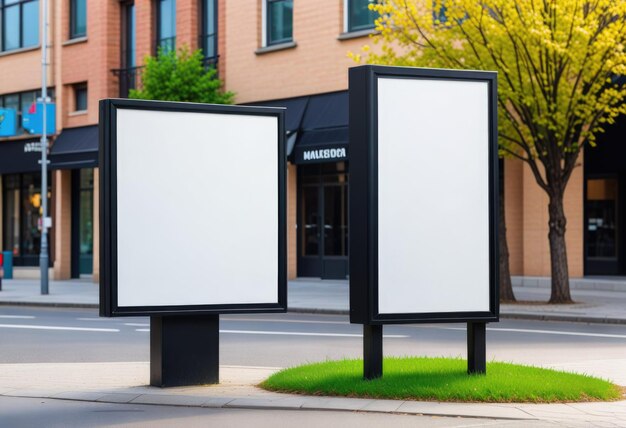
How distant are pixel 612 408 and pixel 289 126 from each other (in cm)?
2242

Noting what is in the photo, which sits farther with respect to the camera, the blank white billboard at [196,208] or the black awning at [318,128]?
the black awning at [318,128]

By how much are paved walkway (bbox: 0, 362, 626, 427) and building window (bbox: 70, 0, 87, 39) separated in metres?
26.6

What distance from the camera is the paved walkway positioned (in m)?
8.64

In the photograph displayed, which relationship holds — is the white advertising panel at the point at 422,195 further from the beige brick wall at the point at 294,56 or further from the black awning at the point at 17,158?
the black awning at the point at 17,158

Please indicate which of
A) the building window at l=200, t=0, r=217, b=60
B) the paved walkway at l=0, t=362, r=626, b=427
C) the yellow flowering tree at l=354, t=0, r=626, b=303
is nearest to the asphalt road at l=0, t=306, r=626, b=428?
the paved walkway at l=0, t=362, r=626, b=427

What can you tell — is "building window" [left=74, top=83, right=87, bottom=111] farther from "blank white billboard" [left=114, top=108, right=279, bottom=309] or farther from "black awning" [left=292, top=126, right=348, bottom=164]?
"blank white billboard" [left=114, top=108, right=279, bottom=309]

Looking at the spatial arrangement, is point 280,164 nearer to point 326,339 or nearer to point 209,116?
point 209,116

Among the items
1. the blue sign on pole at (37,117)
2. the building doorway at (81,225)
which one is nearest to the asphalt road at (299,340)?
the blue sign on pole at (37,117)

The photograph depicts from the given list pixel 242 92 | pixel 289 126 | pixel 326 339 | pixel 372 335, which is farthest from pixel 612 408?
pixel 242 92

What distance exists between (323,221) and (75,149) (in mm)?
9242

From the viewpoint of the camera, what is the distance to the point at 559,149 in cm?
2164

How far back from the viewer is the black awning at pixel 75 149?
115ft

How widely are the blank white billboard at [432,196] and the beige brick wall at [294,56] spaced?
19335 mm

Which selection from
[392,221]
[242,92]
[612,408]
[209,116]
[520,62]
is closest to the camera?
[612,408]
